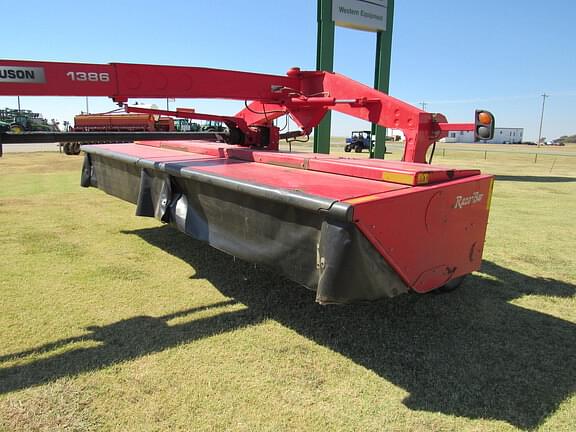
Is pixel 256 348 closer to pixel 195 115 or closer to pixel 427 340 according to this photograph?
pixel 427 340

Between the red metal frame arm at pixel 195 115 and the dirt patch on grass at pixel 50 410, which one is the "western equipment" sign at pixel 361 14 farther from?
the dirt patch on grass at pixel 50 410

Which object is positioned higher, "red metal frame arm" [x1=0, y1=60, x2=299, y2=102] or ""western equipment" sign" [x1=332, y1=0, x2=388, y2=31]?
""western equipment" sign" [x1=332, y1=0, x2=388, y2=31]

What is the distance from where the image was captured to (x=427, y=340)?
2.85 m

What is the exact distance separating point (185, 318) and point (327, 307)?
100cm

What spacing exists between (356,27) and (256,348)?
1084cm

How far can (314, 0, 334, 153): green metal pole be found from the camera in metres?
10.9

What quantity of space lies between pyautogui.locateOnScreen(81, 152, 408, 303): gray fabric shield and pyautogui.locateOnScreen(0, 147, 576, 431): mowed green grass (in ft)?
1.58

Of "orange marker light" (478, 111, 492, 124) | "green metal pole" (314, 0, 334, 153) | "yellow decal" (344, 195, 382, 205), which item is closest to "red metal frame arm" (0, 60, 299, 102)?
"orange marker light" (478, 111, 492, 124)

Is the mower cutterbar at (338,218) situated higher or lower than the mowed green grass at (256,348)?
higher

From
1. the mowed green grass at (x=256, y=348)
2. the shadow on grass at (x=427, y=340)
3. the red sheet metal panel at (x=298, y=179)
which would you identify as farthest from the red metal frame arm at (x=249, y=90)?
the mowed green grass at (x=256, y=348)

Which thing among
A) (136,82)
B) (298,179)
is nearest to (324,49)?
(136,82)

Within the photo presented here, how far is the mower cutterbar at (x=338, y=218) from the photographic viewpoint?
220 cm

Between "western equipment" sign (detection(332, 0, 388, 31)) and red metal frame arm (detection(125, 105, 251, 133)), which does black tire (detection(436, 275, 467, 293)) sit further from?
"western equipment" sign (detection(332, 0, 388, 31))

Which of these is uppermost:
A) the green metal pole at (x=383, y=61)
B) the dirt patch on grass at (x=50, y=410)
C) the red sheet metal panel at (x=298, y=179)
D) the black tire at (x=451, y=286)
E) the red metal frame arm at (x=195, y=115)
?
the green metal pole at (x=383, y=61)
